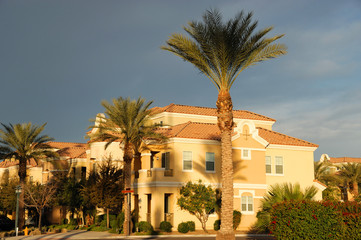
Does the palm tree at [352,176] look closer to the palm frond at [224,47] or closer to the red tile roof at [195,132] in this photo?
the red tile roof at [195,132]

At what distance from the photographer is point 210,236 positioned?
37156 mm

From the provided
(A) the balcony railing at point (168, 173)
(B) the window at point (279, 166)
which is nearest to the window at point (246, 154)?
(B) the window at point (279, 166)

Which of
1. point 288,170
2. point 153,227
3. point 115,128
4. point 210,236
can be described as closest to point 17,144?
point 115,128

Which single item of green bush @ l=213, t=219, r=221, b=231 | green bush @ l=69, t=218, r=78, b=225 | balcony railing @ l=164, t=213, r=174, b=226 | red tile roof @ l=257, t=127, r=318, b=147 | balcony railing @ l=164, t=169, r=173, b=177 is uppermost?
red tile roof @ l=257, t=127, r=318, b=147

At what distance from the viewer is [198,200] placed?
3959 centimetres

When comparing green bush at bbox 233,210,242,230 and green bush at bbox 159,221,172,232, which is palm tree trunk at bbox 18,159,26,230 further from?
green bush at bbox 233,210,242,230

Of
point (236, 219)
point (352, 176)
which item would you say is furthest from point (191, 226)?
point (352, 176)

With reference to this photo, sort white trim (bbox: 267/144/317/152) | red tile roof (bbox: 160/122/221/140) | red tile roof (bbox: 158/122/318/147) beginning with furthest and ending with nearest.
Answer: white trim (bbox: 267/144/317/152)
red tile roof (bbox: 158/122/318/147)
red tile roof (bbox: 160/122/221/140)

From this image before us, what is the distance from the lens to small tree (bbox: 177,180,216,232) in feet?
130

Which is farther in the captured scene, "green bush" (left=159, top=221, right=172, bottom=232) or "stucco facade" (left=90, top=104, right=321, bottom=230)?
"stucco facade" (left=90, top=104, right=321, bottom=230)

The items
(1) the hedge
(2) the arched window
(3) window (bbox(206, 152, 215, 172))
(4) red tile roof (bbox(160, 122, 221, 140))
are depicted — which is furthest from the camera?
(2) the arched window

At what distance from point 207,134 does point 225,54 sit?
18.8m

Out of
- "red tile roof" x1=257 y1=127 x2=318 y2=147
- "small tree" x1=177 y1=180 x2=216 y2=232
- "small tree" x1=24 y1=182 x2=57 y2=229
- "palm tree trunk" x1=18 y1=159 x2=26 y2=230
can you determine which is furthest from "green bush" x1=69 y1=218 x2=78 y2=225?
"red tile roof" x1=257 y1=127 x2=318 y2=147

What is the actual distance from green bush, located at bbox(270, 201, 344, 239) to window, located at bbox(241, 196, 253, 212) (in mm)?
22326
